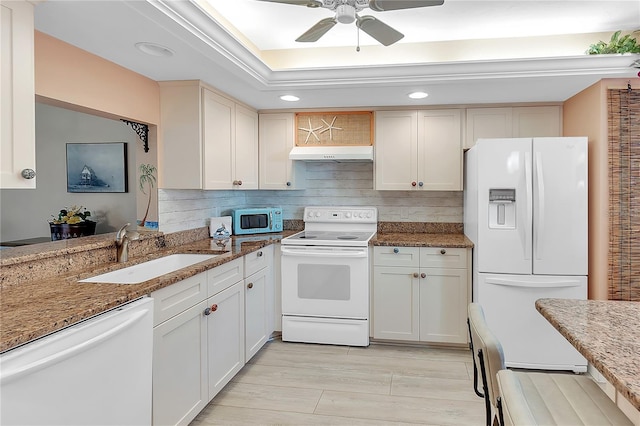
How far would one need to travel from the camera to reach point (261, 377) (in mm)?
3047

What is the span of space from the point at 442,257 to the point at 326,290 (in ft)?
3.28

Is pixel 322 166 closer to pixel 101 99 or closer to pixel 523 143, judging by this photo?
pixel 523 143

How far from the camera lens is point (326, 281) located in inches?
142

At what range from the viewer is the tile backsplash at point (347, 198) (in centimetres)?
411

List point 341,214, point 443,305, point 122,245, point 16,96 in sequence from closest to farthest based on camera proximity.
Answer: point 16,96 < point 122,245 < point 443,305 < point 341,214

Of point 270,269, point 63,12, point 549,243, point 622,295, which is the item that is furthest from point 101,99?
point 622,295

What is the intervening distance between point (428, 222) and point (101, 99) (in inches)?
116

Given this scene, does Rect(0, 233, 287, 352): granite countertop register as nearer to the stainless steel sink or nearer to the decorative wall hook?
the stainless steel sink

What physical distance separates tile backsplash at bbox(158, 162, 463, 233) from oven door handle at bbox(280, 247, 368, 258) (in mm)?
786

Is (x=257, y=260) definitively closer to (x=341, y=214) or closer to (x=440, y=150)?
(x=341, y=214)

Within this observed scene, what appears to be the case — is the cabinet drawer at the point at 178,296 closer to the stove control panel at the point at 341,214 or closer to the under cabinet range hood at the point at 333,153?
the under cabinet range hood at the point at 333,153

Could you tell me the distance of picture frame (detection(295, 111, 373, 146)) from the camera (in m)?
3.98

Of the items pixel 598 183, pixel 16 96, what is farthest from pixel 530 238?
pixel 16 96

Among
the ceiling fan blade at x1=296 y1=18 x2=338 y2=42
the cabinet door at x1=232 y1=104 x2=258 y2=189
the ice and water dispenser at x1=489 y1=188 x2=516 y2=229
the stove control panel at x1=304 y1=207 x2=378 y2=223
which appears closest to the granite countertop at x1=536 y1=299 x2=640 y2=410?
the ice and water dispenser at x1=489 y1=188 x2=516 y2=229
